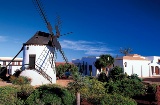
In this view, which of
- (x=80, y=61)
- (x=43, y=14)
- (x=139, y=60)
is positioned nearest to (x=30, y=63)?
(x=43, y=14)

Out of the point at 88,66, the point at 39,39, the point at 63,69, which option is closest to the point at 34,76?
the point at 39,39

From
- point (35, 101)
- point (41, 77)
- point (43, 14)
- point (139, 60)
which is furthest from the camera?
point (139, 60)

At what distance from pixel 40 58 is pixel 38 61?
1.78 ft

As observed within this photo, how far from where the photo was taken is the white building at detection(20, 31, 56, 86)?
29.9m

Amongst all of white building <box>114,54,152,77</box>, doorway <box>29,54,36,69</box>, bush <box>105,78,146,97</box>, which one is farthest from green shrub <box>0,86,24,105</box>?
white building <box>114,54,152,77</box>

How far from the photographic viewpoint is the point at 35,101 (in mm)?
13625

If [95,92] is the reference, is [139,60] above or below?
above

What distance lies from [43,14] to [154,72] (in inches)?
1313

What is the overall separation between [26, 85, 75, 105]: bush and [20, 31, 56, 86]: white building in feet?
51.5

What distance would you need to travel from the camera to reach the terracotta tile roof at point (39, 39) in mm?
30497

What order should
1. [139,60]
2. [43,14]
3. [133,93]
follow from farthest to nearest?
1. [139,60]
2. [43,14]
3. [133,93]

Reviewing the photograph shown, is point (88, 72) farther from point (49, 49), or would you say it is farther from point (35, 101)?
point (35, 101)

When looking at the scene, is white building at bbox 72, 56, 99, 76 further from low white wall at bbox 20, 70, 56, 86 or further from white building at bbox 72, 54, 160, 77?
low white wall at bbox 20, 70, 56, 86

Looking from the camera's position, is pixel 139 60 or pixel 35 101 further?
pixel 139 60
